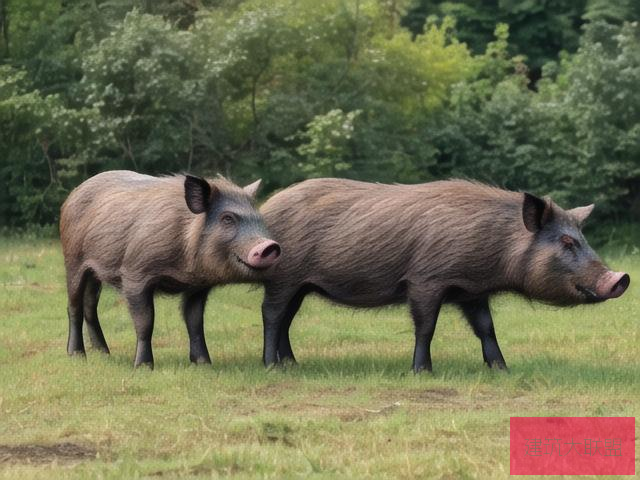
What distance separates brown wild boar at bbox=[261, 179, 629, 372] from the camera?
11.4m

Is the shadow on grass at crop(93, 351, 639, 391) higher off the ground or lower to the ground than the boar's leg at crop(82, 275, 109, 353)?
higher

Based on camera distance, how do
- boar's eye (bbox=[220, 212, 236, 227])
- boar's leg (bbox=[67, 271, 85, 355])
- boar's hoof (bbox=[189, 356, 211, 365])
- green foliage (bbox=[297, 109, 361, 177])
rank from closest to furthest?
boar's eye (bbox=[220, 212, 236, 227]) < boar's hoof (bbox=[189, 356, 211, 365]) < boar's leg (bbox=[67, 271, 85, 355]) < green foliage (bbox=[297, 109, 361, 177])

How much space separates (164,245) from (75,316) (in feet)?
5.29

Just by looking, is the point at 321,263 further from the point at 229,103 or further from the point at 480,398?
the point at 229,103

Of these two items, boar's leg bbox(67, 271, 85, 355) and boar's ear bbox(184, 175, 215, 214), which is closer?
boar's ear bbox(184, 175, 215, 214)

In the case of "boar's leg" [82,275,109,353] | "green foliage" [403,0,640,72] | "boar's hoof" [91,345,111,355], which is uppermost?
"boar's leg" [82,275,109,353]

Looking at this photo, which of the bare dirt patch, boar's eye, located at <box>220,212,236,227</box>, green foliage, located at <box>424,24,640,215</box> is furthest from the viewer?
green foliage, located at <box>424,24,640,215</box>

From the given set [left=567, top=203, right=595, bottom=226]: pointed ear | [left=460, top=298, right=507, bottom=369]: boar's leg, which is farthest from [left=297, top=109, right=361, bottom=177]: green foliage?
[left=567, top=203, right=595, bottom=226]: pointed ear

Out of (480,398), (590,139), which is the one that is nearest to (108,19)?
(590,139)

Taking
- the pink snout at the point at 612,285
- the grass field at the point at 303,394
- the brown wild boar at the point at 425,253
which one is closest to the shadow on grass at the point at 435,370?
the grass field at the point at 303,394

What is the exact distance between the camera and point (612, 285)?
1102cm

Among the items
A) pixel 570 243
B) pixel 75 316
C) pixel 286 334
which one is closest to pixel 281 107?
pixel 75 316

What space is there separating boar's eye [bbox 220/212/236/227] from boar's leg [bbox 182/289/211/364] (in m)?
0.89

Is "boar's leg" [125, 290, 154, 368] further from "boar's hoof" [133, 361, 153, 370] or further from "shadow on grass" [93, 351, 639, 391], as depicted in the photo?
"shadow on grass" [93, 351, 639, 391]
